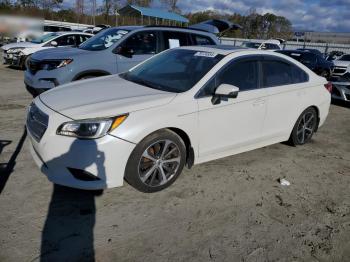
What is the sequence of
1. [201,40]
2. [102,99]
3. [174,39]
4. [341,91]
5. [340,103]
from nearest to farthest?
1. [102,99]
2. [174,39]
3. [201,40]
4. [341,91]
5. [340,103]

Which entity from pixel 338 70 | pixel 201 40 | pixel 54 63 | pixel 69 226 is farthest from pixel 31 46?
pixel 338 70

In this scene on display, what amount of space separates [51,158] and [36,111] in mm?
658

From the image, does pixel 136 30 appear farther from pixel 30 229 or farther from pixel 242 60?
pixel 30 229

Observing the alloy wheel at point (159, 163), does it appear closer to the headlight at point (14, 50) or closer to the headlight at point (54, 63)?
the headlight at point (54, 63)

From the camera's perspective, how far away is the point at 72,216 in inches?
122

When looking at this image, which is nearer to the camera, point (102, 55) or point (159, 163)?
point (159, 163)

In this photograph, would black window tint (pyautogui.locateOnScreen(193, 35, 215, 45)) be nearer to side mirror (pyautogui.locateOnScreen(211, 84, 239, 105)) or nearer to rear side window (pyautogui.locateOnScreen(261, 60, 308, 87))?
rear side window (pyautogui.locateOnScreen(261, 60, 308, 87))

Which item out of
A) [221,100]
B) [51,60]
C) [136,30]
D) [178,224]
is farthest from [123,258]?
[136,30]

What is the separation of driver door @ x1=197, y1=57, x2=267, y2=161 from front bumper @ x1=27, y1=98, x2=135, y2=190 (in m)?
1.02

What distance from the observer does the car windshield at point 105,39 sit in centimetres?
681

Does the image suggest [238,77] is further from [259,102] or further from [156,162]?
[156,162]

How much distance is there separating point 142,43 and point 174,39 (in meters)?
0.77

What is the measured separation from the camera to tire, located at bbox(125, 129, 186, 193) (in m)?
3.33

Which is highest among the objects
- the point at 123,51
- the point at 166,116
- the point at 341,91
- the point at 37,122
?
the point at 123,51
